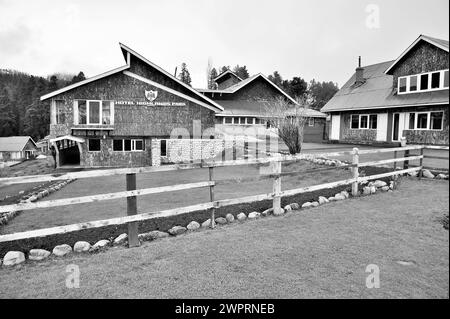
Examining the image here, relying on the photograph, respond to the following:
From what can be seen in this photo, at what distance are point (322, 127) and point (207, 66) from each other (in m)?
48.8

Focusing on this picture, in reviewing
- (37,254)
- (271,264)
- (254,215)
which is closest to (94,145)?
(254,215)

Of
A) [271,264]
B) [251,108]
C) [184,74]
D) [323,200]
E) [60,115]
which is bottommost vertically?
[271,264]

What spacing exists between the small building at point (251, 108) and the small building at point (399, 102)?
13.6ft

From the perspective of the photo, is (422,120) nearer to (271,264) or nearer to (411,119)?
(411,119)

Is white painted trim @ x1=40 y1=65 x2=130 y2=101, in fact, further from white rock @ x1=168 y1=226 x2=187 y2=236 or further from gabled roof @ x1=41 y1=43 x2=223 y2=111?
white rock @ x1=168 y1=226 x2=187 y2=236

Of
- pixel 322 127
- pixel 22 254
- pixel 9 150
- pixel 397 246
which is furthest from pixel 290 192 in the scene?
pixel 322 127

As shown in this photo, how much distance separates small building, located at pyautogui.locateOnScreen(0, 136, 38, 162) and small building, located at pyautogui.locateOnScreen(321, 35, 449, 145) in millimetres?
25636

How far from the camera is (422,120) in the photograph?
2353cm

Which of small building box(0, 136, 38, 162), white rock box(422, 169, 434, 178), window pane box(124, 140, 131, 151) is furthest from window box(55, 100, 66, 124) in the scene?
white rock box(422, 169, 434, 178)

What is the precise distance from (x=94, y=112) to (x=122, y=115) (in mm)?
2133

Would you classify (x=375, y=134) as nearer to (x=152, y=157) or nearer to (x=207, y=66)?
(x=152, y=157)

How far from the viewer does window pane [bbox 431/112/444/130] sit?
22.2 metres

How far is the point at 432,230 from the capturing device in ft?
18.9

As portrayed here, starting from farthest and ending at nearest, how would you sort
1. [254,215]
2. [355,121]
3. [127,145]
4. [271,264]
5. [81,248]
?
[355,121] < [127,145] < [254,215] < [81,248] < [271,264]
